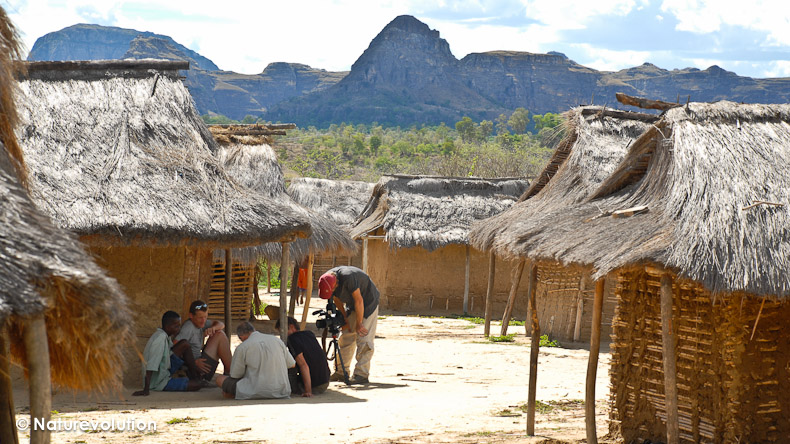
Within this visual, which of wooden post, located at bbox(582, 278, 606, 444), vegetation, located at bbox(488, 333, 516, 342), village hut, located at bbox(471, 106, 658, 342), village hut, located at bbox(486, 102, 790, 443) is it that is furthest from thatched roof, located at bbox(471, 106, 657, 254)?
wooden post, located at bbox(582, 278, 606, 444)

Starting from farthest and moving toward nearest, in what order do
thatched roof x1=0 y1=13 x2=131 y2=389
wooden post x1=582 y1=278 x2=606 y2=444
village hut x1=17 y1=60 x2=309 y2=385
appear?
village hut x1=17 y1=60 x2=309 y2=385
wooden post x1=582 y1=278 x2=606 y2=444
thatched roof x1=0 y1=13 x2=131 y2=389

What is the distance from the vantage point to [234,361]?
27.2 feet

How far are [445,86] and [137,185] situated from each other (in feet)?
373

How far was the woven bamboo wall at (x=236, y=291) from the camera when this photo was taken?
15.6m

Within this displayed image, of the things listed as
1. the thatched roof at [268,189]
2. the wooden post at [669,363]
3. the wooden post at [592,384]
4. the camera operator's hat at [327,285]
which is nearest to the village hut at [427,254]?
the thatched roof at [268,189]

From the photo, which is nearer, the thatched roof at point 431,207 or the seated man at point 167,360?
the seated man at point 167,360

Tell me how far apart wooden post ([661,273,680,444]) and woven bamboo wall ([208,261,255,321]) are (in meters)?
10.9

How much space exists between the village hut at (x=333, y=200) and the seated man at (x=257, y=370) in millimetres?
15194

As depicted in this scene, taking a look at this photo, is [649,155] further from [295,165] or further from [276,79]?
[276,79]

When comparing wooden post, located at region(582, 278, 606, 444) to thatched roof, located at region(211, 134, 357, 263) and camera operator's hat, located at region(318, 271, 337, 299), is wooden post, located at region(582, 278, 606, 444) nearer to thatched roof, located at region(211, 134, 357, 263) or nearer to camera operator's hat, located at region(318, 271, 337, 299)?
camera operator's hat, located at region(318, 271, 337, 299)

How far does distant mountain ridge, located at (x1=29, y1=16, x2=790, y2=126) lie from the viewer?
113438 millimetres

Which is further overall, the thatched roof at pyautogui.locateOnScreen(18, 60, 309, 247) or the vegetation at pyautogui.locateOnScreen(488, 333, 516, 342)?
the vegetation at pyautogui.locateOnScreen(488, 333, 516, 342)

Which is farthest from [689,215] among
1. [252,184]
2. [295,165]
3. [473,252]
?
[295,165]

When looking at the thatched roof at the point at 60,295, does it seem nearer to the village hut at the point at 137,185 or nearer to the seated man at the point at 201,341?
the village hut at the point at 137,185
